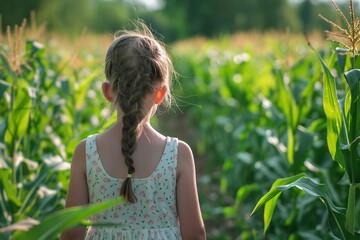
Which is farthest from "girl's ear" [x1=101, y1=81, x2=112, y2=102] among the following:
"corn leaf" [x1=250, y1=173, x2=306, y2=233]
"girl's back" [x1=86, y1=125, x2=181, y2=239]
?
"corn leaf" [x1=250, y1=173, x2=306, y2=233]

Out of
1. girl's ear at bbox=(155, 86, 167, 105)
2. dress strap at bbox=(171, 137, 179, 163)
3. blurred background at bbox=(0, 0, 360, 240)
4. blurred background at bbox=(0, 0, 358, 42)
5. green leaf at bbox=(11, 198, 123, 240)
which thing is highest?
girl's ear at bbox=(155, 86, 167, 105)

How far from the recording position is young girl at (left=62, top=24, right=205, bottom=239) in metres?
2.38

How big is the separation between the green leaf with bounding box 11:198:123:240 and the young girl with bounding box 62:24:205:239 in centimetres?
82

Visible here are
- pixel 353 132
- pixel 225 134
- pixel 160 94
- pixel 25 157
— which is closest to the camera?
pixel 160 94

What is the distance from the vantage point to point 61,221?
1.51 m

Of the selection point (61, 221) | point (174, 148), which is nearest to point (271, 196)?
point (174, 148)

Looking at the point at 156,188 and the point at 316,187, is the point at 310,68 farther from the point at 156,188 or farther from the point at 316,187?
the point at 156,188

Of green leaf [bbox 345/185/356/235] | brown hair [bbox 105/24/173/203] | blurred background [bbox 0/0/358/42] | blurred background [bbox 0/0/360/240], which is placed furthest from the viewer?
blurred background [bbox 0/0/358/42]

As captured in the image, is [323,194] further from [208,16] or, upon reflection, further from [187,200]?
[208,16]

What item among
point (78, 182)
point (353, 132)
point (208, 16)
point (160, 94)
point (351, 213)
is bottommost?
point (208, 16)

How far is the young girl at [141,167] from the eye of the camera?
2.38 metres

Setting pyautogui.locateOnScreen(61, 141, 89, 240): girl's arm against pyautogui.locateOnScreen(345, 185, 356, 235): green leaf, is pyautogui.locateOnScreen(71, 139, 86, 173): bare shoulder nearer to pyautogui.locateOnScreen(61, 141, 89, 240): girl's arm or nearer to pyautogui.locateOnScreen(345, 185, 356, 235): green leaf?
pyautogui.locateOnScreen(61, 141, 89, 240): girl's arm

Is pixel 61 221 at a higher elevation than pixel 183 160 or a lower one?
higher

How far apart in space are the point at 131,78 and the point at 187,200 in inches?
18.8
